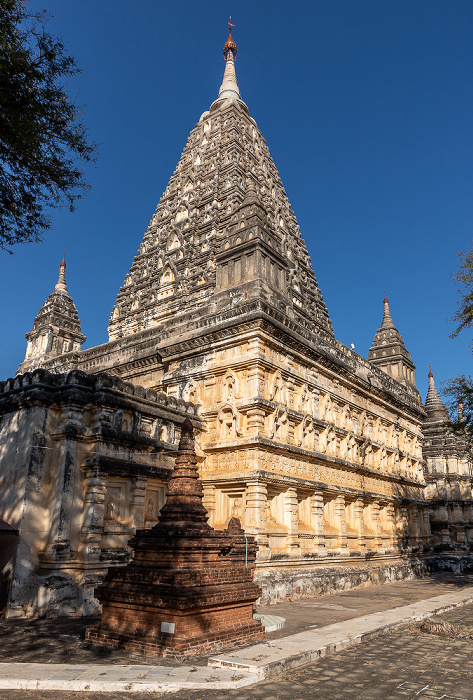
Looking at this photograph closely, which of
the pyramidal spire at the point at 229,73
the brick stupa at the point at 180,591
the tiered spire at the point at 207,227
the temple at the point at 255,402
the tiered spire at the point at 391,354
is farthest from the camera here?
the pyramidal spire at the point at 229,73

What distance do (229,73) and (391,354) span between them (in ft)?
84.7

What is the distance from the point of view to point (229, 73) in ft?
137

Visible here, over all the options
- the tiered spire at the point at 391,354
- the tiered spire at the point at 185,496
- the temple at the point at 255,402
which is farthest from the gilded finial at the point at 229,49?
the tiered spire at the point at 185,496

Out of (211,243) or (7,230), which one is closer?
(7,230)

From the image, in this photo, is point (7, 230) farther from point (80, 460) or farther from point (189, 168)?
point (189, 168)

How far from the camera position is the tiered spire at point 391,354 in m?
32.4

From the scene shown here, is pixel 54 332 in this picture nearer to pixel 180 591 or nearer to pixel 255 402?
pixel 255 402

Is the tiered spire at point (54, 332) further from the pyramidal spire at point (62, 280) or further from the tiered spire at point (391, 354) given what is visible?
the tiered spire at point (391, 354)

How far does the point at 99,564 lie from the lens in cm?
1345

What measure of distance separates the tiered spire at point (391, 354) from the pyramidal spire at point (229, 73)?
20.6 metres

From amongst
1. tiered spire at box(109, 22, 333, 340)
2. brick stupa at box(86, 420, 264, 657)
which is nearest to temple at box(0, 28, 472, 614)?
tiered spire at box(109, 22, 333, 340)

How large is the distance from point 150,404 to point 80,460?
2.99m

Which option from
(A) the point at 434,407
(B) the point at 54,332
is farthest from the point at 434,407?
(B) the point at 54,332

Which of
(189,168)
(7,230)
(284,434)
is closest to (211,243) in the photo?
(189,168)
